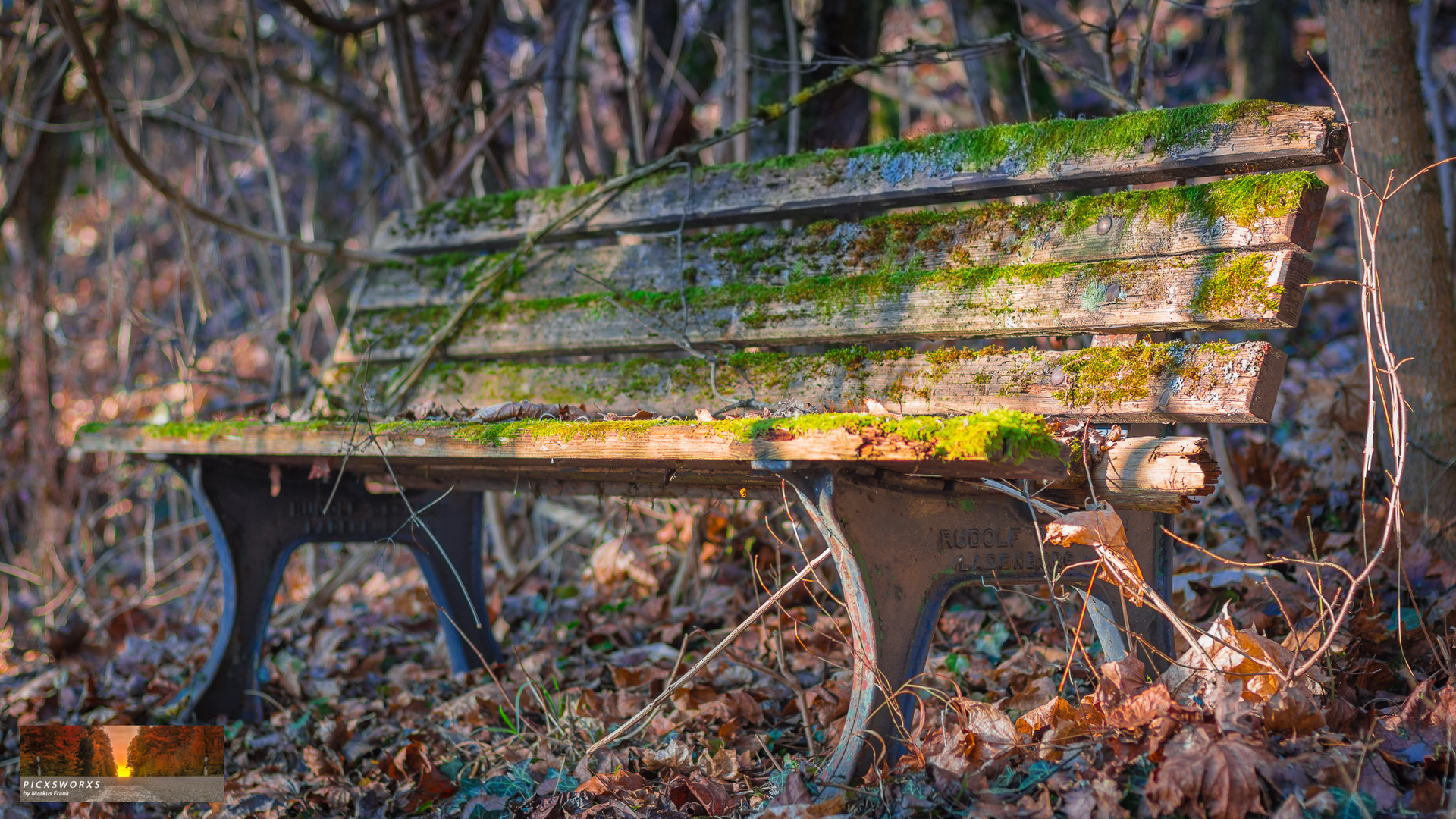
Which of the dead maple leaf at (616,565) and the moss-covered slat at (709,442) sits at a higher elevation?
the moss-covered slat at (709,442)

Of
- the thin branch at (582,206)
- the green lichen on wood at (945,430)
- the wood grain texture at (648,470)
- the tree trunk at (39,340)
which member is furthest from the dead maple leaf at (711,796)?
the tree trunk at (39,340)

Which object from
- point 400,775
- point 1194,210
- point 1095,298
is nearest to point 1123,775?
point 1095,298

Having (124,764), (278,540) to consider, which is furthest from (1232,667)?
(278,540)

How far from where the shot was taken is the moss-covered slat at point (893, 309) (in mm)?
1592

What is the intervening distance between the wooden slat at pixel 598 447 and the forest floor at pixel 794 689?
1.31 feet

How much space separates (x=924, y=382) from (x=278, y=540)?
1.89 meters

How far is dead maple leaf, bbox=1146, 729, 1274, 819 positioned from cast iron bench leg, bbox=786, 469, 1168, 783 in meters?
0.39

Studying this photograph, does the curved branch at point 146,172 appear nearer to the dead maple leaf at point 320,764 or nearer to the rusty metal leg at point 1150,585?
the dead maple leaf at point 320,764

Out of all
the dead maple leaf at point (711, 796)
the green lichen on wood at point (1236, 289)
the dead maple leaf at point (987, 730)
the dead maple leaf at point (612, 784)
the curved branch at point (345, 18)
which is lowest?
the dead maple leaf at point (612, 784)

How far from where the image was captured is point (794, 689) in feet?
6.77

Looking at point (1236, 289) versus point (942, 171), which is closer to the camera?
point (1236, 289)

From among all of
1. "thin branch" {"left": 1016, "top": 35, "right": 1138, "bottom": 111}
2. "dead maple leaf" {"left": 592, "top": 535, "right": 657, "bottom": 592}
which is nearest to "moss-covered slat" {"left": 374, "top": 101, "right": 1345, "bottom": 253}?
"thin branch" {"left": 1016, "top": 35, "right": 1138, "bottom": 111}

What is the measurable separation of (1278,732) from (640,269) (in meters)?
1.71

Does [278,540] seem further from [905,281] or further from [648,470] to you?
[905,281]
